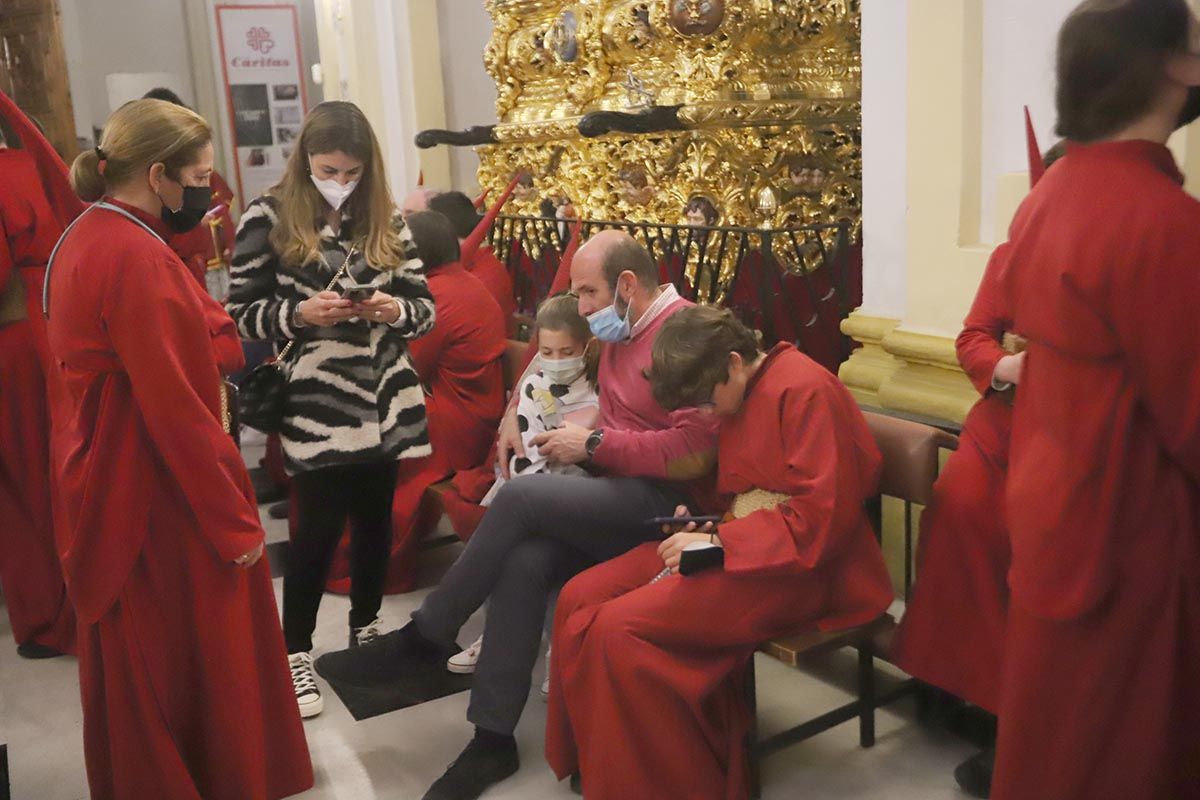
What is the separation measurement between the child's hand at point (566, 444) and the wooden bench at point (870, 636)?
0.68 meters

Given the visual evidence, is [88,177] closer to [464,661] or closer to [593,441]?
[593,441]

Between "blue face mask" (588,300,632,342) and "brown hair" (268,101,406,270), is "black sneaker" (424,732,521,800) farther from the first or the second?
"brown hair" (268,101,406,270)

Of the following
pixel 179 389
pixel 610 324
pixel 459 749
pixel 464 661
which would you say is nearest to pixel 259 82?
pixel 464 661

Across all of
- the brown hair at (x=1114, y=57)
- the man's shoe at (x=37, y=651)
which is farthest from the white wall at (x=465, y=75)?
the brown hair at (x=1114, y=57)

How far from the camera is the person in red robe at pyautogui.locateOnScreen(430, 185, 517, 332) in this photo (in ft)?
15.7

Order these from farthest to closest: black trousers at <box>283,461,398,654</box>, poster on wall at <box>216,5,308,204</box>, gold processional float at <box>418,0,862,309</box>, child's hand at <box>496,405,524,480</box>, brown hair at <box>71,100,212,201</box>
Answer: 1. poster on wall at <box>216,5,308,204</box>
2. gold processional float at <box>418,0,862,309</box>
3. child's hand at <box>496,405,524,480</box>
4. black trousers at <box>283,461,398,654</box>
5. brown hair at <box>71,100,212,201</box>

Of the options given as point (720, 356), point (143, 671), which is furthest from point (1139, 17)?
point (143, 671)

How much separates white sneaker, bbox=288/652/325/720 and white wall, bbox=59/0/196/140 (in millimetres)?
7713

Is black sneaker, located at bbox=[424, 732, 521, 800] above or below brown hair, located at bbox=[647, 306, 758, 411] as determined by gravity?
below

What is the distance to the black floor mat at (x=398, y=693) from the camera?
10.8ft

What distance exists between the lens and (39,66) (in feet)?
A: 29.4

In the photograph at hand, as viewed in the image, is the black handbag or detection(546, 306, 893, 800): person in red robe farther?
the black handbag

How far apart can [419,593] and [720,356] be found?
2.01 m

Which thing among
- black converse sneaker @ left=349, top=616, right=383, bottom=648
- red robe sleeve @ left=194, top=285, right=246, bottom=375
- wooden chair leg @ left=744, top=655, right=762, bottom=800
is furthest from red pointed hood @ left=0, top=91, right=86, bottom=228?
wooden chair leg @ left=744, top=655, right=762, bottom=800
